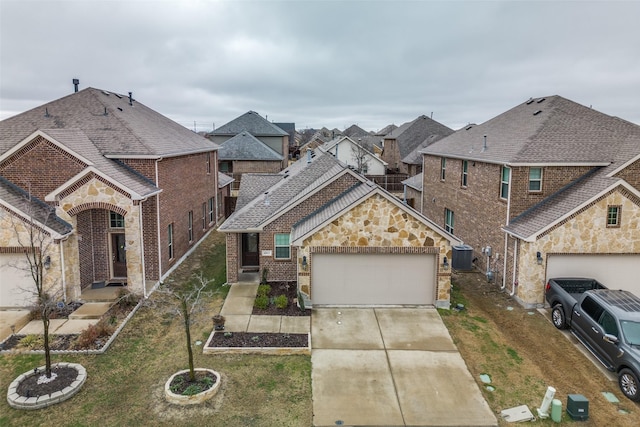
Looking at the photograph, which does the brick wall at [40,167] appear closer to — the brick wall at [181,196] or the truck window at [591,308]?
the brick wall at [181,196]

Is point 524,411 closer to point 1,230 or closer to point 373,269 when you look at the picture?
point 373,269

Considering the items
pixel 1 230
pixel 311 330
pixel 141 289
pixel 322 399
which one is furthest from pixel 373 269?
pixel 1 230

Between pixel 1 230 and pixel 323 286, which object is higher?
pixel 1 230

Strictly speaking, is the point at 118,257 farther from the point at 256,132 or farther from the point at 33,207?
the point at 256,132

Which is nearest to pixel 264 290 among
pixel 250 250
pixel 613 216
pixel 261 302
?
pixel 261 302

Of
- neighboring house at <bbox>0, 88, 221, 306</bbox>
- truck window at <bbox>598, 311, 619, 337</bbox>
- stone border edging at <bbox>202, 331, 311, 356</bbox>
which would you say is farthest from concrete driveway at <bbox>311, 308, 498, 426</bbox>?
neighboring house at <bbox>0, 88, 221, 306</bbox>

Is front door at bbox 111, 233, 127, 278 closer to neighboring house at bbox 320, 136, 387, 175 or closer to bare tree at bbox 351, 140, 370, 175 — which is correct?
neighboring house at bbox 320, 136, 387, 175
